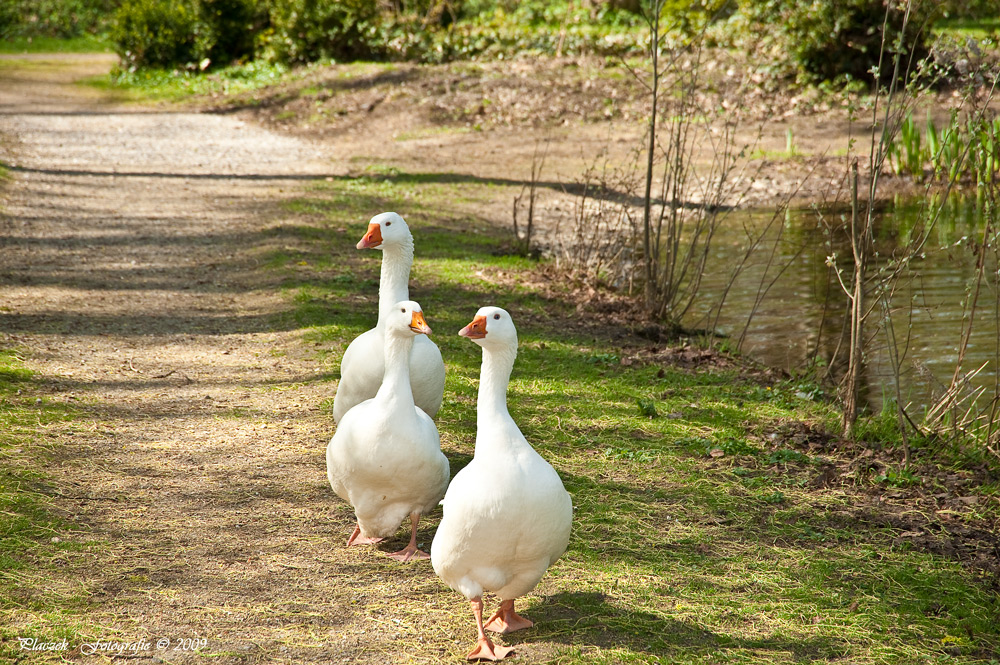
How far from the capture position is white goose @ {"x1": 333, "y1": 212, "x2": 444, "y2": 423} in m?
5.07

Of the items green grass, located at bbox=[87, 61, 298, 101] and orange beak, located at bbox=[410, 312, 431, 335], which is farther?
green grass, located at bbox=[87, 61, 298, 101]

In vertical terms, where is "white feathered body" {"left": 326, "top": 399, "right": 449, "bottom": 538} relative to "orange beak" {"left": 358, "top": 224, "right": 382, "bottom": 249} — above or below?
below

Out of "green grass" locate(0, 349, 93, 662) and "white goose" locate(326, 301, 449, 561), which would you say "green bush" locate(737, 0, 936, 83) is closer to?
"white goose" locate(326, 301, 449, 561)

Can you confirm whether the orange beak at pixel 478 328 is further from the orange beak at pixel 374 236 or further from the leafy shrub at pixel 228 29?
the leafy shrub at pixel 228 29

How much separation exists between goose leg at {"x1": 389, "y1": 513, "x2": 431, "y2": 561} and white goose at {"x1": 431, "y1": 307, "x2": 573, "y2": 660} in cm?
73

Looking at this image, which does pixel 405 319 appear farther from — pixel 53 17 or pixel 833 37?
pixel 53 17

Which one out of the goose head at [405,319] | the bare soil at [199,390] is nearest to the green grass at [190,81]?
the bare soil at [199,390]

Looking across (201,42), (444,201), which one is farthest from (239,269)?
(201,42)

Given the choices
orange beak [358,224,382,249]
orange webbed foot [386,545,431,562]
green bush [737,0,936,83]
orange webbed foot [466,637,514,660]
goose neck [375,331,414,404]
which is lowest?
orange webbed foot [386,545,431,562]

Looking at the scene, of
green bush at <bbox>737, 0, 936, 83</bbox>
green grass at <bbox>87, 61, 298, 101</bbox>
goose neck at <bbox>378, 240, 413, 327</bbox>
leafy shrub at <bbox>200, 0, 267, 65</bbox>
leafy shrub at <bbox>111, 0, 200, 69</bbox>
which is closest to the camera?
goose neck at <bbox>378, 240, 413, 327</bbox>

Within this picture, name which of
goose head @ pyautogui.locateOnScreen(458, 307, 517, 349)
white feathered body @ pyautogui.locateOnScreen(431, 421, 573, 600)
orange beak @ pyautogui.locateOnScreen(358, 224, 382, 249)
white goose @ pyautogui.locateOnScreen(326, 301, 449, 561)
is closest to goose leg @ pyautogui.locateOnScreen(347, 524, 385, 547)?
white goose @ pyautogui.locateOnScreen(326, 301, 449, 561)

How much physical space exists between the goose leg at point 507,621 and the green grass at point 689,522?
47mm

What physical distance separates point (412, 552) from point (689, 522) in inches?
62.5

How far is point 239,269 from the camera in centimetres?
941
